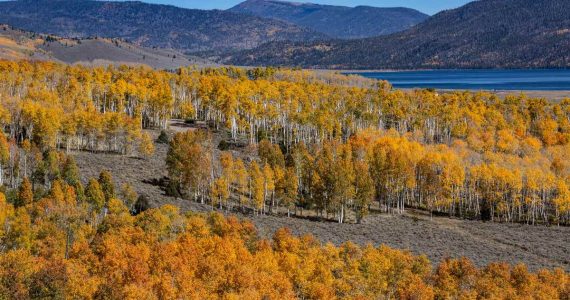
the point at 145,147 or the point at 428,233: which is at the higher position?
the point at 145,147

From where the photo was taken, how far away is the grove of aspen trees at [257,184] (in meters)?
50.8

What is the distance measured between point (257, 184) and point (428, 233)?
2679 cm

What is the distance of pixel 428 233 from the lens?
87000 mm

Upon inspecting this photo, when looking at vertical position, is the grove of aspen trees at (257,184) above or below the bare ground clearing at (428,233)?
above

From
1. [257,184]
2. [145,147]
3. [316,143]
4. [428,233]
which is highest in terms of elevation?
[145,147]

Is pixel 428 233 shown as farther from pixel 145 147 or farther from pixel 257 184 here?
pixel 145 147

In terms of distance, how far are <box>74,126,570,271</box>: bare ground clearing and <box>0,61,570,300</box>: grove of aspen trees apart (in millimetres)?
4650

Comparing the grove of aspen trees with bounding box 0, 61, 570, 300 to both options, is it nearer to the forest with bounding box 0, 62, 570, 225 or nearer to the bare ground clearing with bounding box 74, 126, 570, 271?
the forest with bounding box 0, 62, 570, 225

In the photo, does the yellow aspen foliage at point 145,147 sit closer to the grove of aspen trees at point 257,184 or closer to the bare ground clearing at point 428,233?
the grove of aspen trees at point 257,184

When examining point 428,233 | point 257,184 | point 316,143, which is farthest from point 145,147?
point 428,233

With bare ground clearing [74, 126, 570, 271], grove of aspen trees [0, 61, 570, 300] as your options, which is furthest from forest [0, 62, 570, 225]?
bare ground clearing [74, 126, 570, 271]

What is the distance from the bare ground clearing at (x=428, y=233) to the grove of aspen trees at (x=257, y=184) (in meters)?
4.65

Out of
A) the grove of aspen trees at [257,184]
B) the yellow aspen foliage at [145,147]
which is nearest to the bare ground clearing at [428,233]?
the grove of aspen trees at [257,184]

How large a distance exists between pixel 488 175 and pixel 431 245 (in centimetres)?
2469
